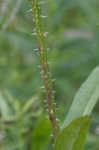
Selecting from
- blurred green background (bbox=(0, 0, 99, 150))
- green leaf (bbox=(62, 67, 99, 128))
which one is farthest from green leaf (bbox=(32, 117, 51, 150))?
blurred green background (bbox=(0, 0, 99, 150))

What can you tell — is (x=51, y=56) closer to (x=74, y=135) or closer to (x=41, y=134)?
(x=41, y=134)

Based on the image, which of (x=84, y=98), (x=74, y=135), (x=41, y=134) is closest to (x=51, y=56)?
(x=41, y=134)

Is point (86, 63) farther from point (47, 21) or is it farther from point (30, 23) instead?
point (30, 23)

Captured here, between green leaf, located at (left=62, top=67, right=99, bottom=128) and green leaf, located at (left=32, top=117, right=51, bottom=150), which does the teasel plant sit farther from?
green leaf, located at (left=32, top=117, right=51, bottom=150)

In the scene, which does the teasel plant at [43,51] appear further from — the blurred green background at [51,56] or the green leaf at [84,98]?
the blurred green background at [51,56]

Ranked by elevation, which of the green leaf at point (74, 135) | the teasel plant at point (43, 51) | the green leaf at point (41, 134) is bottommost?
the green leaf at point (41, 134)

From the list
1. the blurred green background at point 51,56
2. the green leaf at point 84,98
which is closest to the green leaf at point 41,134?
the green leaf at point 84,98
